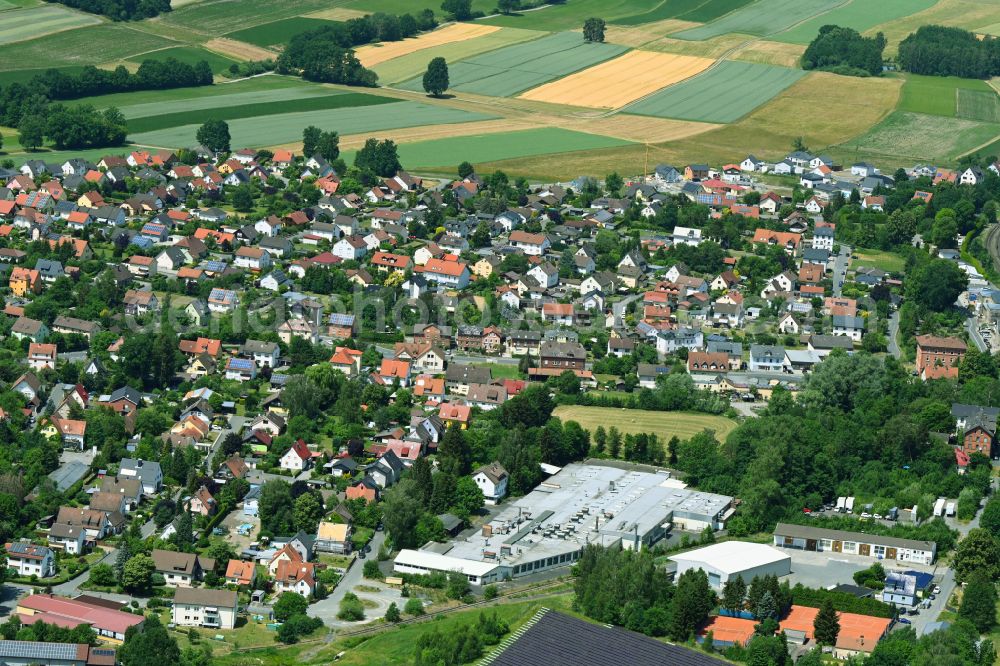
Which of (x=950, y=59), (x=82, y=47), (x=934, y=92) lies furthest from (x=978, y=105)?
(x=82, y=47)

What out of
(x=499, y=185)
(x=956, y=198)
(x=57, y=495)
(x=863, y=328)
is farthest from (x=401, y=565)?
(x=956, y=198)

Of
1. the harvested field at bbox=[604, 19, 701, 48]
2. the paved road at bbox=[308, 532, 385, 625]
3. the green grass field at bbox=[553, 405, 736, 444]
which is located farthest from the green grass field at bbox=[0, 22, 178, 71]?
the paved road at bbox=[308, 532, 385, 625]

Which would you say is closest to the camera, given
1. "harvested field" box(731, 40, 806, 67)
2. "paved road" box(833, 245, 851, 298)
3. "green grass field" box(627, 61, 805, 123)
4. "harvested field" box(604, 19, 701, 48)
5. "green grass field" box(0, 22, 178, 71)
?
"paved road" box(833, 245, 851, 298)

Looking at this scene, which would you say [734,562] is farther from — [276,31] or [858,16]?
[858,16]

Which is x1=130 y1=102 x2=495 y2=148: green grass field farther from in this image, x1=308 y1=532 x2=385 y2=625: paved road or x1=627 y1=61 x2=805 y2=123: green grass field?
x1=308 y1=532 x2=385 y2=625: paved road

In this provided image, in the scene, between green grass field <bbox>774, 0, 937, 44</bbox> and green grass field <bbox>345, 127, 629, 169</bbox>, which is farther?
green grass field <bbox>774, 0, 937, 44</bbox>

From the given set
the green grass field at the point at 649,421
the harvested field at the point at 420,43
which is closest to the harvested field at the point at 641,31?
the harvested field at the point at 420,43
